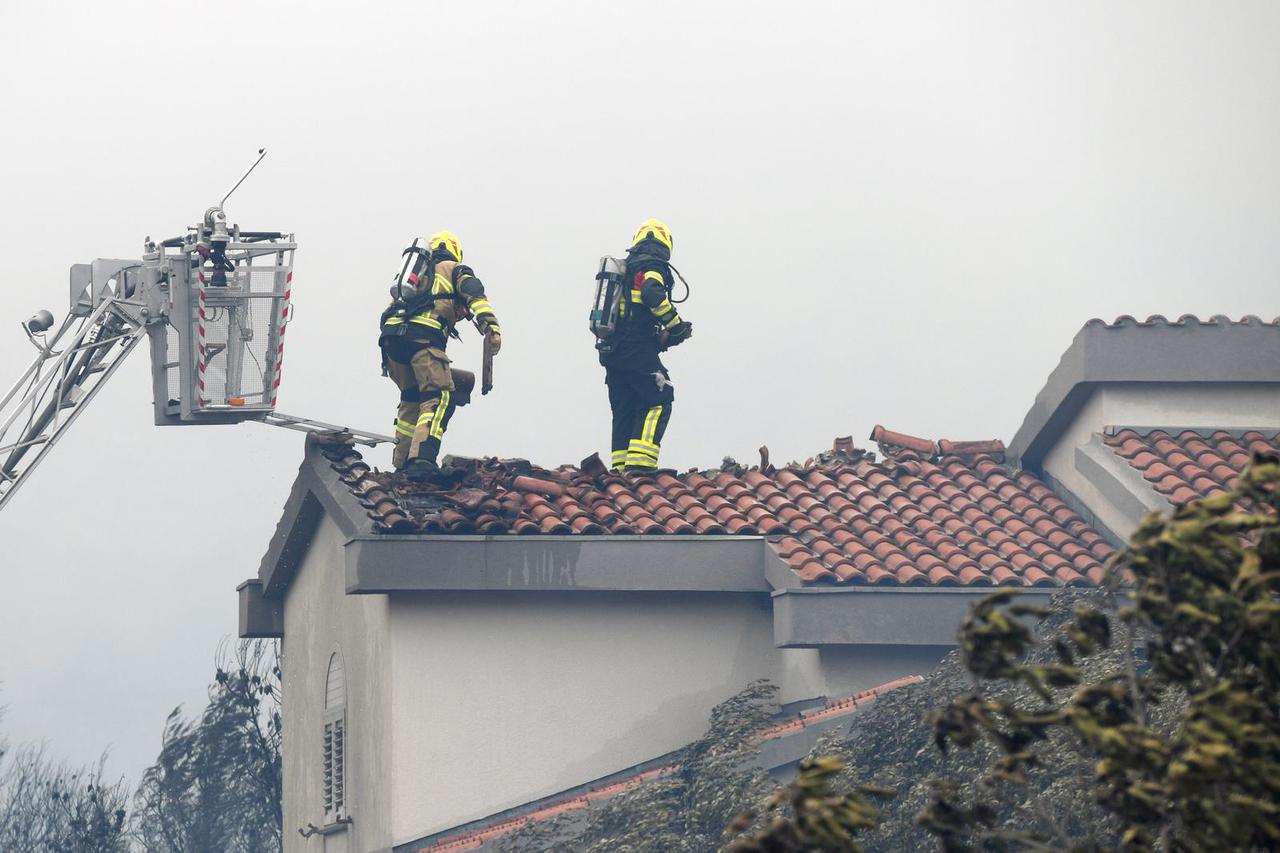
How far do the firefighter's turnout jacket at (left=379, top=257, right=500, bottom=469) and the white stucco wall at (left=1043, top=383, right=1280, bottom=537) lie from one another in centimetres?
516

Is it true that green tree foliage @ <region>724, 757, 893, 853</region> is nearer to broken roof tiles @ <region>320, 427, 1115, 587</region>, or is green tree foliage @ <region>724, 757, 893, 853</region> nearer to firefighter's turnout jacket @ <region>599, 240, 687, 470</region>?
broken roof tiles @ <region>320, 427, 1115, 587</region>

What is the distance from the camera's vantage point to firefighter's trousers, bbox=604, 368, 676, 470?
18969mm

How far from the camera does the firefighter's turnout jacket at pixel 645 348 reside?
18.8 m

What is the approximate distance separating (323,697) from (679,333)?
4548mm

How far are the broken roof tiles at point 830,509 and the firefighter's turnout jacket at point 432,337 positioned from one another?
868mm

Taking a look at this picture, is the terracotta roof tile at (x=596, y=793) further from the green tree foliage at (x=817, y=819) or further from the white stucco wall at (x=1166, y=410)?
the green tree foliage at (x=817, y=819)

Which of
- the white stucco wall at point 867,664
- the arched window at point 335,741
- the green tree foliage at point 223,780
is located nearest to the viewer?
the white stucco wall at point 867,664

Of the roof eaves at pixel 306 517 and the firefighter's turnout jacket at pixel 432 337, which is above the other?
the firefighter's turnout jacket at pixel 432 337

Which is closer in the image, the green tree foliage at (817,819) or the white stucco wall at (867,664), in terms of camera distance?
the green tree foliage at (817,819)

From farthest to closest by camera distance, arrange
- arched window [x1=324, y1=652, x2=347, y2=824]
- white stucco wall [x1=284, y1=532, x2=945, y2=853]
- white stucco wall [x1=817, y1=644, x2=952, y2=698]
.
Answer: arched window [x1=324, y1=652, x2=347, y2=824] → white stucco wall [x1=284, y1=532, x2=945, y2=853] → white stucco wall [x1=817, y1=644, x2=952, y2=698]

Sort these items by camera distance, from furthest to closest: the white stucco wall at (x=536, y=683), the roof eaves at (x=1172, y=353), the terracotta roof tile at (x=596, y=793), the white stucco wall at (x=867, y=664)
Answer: the roof eaves at (x=1172, y=353), the white stucco wall at (x=536, y=683), the white stucco wall at (x=867, y=664), the terracotta roof tile at (x=596, y=793)

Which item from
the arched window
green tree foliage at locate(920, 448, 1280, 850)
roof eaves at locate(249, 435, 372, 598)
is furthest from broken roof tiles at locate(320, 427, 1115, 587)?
green tree foliage at locate(920, 448, 1280, 850)

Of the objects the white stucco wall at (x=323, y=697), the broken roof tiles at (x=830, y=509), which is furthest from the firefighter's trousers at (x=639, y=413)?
the white stucco wall at (x=323, y=697)

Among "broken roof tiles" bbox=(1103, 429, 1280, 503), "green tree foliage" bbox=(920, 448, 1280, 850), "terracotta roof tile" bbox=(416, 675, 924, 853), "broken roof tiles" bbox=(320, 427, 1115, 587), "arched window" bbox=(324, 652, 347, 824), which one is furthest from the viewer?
"arched window" bbox=(324, 652, 347, 824)
